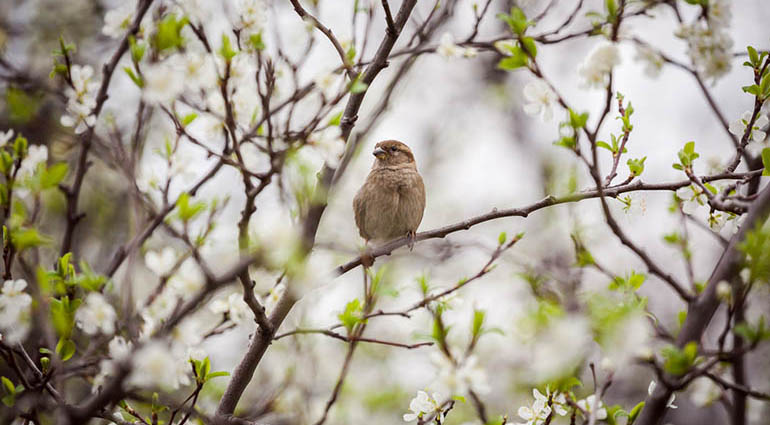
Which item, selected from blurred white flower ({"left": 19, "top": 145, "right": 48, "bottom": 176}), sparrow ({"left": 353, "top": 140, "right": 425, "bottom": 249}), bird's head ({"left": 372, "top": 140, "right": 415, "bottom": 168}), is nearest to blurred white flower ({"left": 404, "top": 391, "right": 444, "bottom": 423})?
blurred white flower ({"left": 19, "top": 145, "right": 48, "bottom": 176})

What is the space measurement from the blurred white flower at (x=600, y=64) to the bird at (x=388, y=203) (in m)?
2.84

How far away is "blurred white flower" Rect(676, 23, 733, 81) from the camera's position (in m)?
2.38

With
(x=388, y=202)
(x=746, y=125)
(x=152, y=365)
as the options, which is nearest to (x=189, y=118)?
(x=152, y=365)

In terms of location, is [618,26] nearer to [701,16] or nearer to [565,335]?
[701,16]

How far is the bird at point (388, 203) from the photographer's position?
4871 millimetres

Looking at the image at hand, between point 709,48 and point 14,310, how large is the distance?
267cm

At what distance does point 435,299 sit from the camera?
260cm

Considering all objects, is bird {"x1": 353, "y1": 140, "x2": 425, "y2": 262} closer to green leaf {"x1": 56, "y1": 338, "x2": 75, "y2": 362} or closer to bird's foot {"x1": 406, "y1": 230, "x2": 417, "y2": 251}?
bird's foot {"x1": 406, "y1": 230, "x2": 417, "y2": 251}

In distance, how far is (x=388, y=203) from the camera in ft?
16.0

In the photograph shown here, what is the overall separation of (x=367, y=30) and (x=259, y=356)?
4.60 ft

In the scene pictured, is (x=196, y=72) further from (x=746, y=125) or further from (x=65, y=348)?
(x=746, y=125)

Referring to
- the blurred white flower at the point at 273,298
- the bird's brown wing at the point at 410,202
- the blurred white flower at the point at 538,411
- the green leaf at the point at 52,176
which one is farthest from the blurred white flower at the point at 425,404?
the bird's brown wing at the point at 410,202

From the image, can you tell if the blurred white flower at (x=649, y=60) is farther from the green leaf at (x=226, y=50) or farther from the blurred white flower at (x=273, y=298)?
the blurred white flower at (x=273, y=298)

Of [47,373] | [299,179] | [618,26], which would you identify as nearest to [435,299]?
[299,179]
